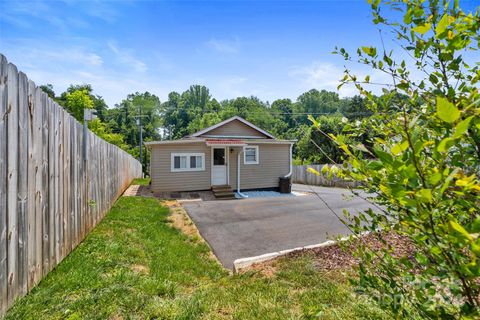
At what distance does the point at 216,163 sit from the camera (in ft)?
43.9

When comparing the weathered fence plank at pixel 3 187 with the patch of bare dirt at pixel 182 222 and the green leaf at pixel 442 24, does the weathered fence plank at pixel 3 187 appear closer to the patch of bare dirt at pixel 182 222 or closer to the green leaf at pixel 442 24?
the green leaf at pixel 442 24

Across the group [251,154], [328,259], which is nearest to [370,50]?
[328,259]

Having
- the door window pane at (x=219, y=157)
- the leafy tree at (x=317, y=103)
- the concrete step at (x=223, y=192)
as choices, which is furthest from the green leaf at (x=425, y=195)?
the leafy tree at (x=317, y=103)

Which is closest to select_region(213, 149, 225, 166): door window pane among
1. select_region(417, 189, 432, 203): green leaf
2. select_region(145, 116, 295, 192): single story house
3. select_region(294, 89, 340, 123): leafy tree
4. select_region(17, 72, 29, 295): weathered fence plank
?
select_region(145, 116, 295, 192): single story house

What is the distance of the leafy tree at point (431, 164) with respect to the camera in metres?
0.59

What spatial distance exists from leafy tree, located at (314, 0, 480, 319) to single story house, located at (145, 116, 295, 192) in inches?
448

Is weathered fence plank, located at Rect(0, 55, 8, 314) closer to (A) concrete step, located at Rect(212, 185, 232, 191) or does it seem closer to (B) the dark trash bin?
(A) concrete step, located at Rect(212, 185, 232, 191)

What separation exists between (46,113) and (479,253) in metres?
3.56

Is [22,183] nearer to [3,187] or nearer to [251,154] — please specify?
[3,187]

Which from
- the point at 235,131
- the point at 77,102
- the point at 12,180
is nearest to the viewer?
the point at 12,180

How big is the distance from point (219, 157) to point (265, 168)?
2.69 metres

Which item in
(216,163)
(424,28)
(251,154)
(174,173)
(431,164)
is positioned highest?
(424,28)

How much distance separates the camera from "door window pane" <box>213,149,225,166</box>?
13414 mm

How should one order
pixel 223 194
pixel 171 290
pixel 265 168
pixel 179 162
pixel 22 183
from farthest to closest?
1. pixel 265 168
2. pixel 179 162
3. pixel 223 194
4. pixel 171 290
5. pixel 22 183
